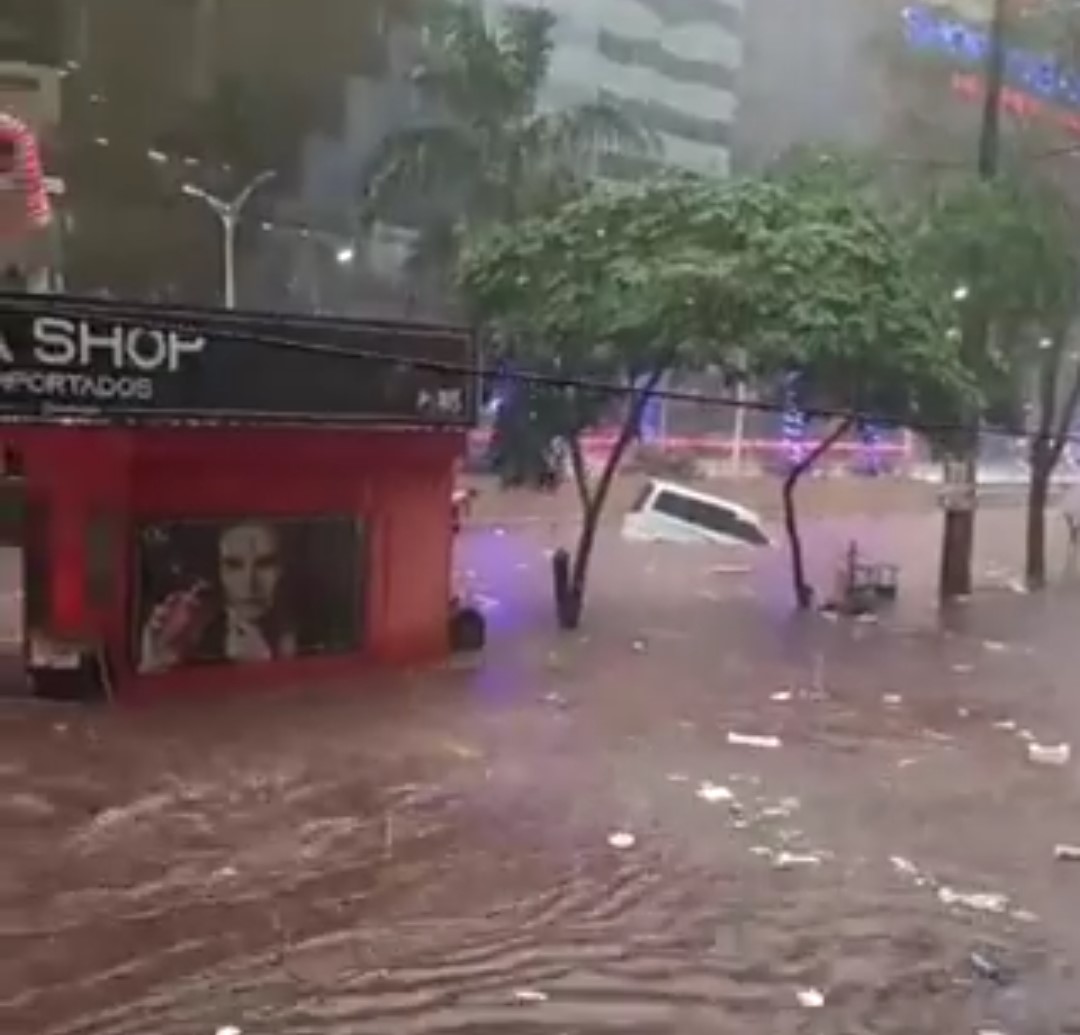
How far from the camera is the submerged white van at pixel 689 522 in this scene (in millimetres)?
35500

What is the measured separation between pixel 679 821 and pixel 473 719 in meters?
3.62

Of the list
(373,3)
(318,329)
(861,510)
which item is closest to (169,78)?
(373,3)

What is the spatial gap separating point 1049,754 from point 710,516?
22.7 meters

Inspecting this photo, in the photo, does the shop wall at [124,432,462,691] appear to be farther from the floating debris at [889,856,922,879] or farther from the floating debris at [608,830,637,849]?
the floating debris at [889,856,922,879]

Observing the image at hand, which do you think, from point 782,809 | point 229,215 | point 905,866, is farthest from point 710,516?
point 905,866

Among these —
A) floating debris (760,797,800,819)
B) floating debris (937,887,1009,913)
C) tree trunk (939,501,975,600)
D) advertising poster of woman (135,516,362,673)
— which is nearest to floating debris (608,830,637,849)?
floating debris (760,797,800,819)

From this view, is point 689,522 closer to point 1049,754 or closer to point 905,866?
point 1049,754

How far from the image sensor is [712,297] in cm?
1839

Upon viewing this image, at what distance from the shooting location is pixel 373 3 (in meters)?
47.2

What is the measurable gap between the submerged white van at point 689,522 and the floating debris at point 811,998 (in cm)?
2738

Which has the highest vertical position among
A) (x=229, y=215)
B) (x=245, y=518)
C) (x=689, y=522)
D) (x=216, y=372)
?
(x=229, y=215)

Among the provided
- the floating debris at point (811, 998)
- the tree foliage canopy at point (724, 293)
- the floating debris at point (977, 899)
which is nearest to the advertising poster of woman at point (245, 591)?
the tree foliage canopy at point (724, 293)

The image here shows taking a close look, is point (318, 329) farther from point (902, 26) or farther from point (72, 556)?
point (902, 26)

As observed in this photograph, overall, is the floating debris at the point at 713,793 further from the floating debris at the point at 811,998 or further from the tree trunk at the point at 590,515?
the tree trunk at the point at 590,515
